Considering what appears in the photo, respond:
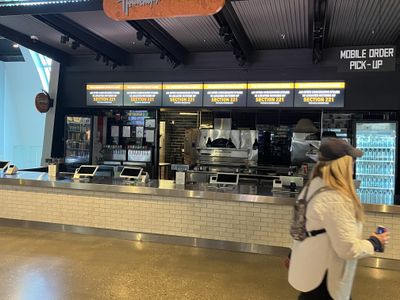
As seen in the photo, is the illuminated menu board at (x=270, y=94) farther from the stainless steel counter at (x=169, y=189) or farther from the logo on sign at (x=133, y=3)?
the logo on sign at (x=133, y=3)

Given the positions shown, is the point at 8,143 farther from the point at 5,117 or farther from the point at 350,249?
the point at 350,249

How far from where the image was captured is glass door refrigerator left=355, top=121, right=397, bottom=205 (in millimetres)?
6504

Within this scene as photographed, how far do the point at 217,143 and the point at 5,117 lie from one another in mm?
10479

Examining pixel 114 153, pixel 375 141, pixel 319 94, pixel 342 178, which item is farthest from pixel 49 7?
pixel 375 141

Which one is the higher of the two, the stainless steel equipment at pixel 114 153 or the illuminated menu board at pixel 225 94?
the illuminated menu board at pixel 225 94

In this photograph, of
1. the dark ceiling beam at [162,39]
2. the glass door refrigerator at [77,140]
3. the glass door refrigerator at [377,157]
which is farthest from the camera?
the glass door refrigerator at [77,140]

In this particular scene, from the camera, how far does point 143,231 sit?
5.13 metres

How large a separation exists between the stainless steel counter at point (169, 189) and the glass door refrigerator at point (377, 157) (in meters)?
2.57

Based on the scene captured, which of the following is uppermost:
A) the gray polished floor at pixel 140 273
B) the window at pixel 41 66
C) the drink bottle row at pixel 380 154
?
the window at pixel 41 66

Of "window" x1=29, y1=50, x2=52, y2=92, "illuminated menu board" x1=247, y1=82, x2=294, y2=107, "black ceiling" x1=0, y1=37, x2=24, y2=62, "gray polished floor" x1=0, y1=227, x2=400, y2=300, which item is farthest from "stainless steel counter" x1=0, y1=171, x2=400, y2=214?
"black ceiling" x1=0, y1=37, x2=24, y2=62

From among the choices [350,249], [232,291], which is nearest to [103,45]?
[232,291]

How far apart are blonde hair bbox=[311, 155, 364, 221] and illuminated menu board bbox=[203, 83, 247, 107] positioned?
5.11 m

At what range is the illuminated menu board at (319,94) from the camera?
6547mm

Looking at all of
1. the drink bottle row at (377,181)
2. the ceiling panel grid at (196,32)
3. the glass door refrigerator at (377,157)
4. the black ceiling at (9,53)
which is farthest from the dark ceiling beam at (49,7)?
the black ceiling at (9,53)
